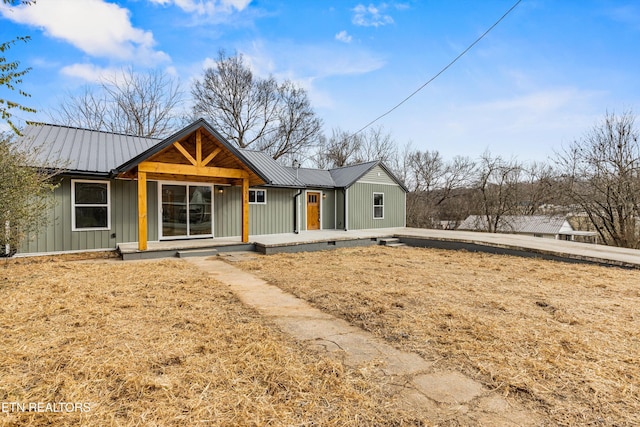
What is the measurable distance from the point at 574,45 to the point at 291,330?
11.1m

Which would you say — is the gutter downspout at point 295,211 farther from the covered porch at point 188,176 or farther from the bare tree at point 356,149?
the bare tree at point 356,149

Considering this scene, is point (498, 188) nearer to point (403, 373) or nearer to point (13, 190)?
point (403, 373)

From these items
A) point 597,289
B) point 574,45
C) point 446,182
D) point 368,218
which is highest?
point 574,45

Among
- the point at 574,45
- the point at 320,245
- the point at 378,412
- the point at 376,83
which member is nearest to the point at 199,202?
the point at 320,245

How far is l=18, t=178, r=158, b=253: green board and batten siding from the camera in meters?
7.38

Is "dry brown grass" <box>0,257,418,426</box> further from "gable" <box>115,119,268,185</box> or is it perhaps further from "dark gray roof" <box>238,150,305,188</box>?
"dark gray roof" <box>238,150,305,188</box>

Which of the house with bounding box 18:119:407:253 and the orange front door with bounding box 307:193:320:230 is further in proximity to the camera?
the orange front door with bounding box 307:193:320:230

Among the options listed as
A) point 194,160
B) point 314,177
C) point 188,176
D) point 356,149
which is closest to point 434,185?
point 356,149

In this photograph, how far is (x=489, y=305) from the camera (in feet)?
13.1

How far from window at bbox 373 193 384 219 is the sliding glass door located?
7525mm

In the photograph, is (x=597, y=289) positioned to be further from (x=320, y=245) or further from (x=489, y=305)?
(x=320, y=245)

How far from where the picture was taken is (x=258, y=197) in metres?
11.0

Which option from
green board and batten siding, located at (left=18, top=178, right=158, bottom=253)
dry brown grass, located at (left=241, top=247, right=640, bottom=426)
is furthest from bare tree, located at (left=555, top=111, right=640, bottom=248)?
green board and batten siding, located at (left=18, top=178, right=158, bottom=253)

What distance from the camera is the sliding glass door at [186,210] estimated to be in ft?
29.5
